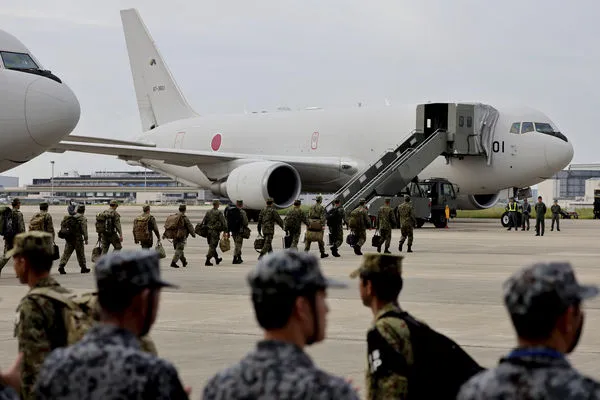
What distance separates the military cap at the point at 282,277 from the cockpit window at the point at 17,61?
14.6 meters

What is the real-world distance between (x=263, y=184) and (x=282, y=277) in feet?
106

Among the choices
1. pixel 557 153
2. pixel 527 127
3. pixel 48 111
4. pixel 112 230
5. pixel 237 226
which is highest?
pixel 527 127

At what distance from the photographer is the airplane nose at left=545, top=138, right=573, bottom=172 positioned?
35812mm

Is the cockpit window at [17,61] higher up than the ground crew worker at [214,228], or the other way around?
the cockpit window at [17,61]

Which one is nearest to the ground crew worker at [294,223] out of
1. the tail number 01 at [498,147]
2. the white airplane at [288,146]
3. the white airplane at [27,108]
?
the white airplane at [27,108]

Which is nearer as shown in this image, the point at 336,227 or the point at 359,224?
the point at 336,227

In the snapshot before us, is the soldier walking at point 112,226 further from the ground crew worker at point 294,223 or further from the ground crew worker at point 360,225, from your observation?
the ground crew worker at point 360,225

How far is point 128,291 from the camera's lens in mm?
3818

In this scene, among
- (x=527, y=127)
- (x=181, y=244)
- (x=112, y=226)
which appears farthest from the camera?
(x=527, y=127)

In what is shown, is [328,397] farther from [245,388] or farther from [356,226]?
[356,226]

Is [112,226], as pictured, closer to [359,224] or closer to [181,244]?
[181,244]

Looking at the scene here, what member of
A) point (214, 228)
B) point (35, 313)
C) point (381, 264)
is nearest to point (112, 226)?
point (214, 228)

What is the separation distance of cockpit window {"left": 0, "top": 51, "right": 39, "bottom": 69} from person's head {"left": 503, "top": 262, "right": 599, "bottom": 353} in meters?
15.0

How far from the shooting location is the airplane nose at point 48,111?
17094 mm
